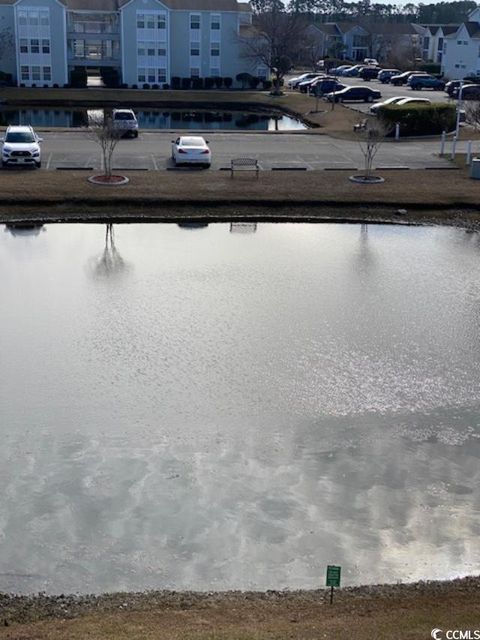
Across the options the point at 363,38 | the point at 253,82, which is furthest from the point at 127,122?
the point at 363,38

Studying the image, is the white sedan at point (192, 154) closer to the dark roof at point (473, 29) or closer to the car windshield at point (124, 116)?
the car windshield at point (124, 116)

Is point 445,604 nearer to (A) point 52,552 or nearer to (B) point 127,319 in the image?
(A) point 52,552

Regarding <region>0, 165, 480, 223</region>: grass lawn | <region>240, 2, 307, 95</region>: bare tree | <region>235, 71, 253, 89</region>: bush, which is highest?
<region>240, 2, 307, 95</region>: bare tree

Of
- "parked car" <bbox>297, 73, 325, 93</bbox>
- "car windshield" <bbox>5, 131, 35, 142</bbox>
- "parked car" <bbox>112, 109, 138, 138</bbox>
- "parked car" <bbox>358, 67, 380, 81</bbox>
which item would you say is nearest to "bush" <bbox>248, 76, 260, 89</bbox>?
"parked car" <bbox>297, 73, 325, 93</bbox>

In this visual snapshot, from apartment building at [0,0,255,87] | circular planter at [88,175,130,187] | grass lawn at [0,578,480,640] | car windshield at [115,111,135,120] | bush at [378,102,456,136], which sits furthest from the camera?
apartment building at [0,0,255,87]

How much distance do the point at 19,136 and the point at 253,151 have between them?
10.4 metres

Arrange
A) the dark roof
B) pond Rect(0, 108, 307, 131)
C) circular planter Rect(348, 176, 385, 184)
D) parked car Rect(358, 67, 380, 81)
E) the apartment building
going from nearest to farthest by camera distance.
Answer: circular planter Rect(348, 176, 385, 184)
pond Rect(0, 108, 307, 131)
the apartment building
the dark roof
parked car Rect(358, 67, 380, 81)

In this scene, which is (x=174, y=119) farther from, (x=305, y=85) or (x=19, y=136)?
(x=19, y=136)

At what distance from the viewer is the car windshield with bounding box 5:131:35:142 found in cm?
3331

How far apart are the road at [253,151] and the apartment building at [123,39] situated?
27803 mm

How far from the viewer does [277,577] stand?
396 inches

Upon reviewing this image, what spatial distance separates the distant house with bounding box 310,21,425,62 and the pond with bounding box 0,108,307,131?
172 feet

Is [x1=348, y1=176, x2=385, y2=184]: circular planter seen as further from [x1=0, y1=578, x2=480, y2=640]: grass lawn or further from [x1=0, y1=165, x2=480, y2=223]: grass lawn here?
[x1=0, y1=578, x2=480, y2=640]: grass lawn

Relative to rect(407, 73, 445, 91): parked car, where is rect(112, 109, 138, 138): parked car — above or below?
below
